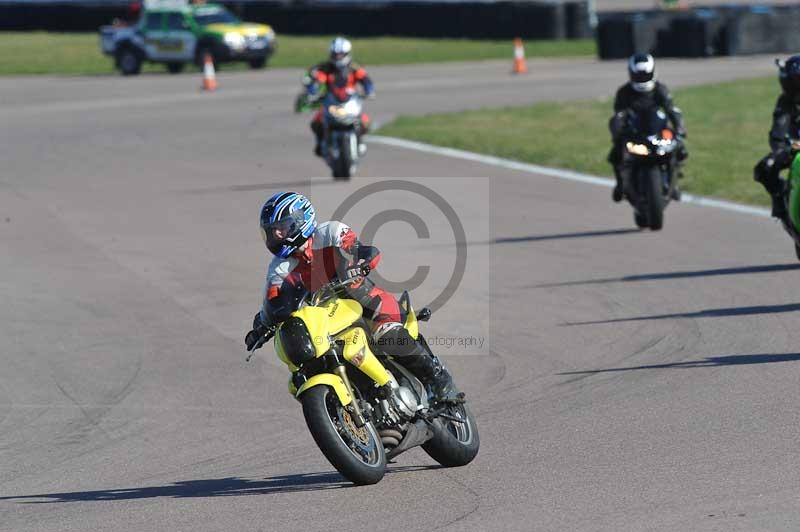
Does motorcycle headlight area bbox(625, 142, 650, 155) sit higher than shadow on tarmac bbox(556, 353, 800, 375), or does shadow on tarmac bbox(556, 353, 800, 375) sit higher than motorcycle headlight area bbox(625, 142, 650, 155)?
motorcycle headlight area bbox(625, 142, 650, 155)

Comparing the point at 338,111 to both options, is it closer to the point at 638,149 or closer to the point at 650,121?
the point at 650,121

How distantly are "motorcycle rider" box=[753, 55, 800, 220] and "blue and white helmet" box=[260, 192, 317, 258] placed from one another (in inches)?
246

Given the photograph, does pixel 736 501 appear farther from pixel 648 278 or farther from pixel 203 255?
pixel 203 255

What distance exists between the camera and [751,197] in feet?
55.7

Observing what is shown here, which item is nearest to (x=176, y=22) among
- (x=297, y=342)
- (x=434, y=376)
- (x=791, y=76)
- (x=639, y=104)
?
(x=639, y=104)

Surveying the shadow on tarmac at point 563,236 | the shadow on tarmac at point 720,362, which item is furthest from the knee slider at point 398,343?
the shadow on tarmac at point 563,236

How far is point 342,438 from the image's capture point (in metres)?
6.67

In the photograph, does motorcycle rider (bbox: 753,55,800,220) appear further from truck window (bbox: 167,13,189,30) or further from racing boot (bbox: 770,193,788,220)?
truck window (bbox: 167,13,189,30)

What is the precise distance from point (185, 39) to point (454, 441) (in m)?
34.7

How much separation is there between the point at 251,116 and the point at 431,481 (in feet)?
70.8

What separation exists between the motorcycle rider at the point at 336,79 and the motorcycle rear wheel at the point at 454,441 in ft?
39.0

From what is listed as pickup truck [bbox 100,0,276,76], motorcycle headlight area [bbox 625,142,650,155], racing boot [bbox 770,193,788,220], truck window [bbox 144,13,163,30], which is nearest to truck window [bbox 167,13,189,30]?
pickup truck [bbox 100,0,276,76]

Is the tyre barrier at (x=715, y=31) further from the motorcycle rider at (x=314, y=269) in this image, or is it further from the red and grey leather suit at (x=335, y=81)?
the motorcycle rider at (x=314, y=269)

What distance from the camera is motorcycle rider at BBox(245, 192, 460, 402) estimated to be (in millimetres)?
6766
